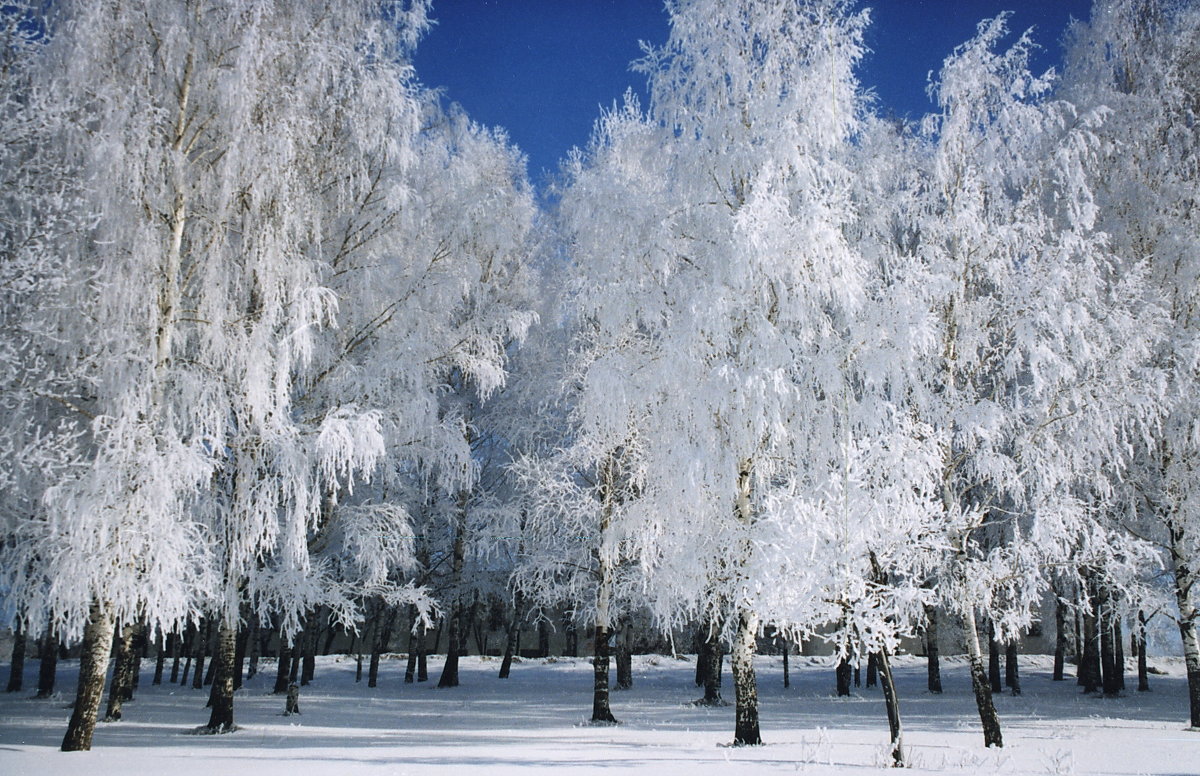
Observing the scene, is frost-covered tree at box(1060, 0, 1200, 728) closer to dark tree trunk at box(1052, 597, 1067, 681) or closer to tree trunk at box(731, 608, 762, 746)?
dark tree trunk at box(1052, 597, 1067, 681)

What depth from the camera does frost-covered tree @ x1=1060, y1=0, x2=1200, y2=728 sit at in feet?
43.8

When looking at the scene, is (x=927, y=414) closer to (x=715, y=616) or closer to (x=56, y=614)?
(x=715, y=616)

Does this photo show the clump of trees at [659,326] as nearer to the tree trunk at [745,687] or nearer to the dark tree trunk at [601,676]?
the tree trunk at [745,687]

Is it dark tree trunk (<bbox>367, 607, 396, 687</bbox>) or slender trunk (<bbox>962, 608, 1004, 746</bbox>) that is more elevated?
slender trunk (<bbox>962, 608, 1004, 746</bbox>)

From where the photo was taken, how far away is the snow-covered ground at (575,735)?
26.8 feet

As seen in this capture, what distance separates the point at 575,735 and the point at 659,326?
6.86 m

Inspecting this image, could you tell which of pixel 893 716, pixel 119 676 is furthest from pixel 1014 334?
pixel 119 676

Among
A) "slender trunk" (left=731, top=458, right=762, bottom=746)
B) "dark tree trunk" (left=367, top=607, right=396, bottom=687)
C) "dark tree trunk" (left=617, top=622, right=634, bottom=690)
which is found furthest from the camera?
"dark tree trunk" (left=367, top=607, right=396, bottom=687)

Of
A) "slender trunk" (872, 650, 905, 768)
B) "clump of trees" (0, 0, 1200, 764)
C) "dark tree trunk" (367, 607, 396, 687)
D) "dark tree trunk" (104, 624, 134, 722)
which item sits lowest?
"dark tree trunk" (367, 607, 396, 687)

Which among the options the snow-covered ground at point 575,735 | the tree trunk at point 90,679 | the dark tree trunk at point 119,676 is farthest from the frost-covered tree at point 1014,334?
the dark tree trunk at point 119,676

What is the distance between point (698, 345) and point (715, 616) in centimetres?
362

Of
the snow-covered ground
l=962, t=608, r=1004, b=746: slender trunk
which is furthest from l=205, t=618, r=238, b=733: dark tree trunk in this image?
l=962, t=608, r=1004, b=746: slender trunk

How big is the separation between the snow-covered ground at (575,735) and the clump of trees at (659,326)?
115 cm

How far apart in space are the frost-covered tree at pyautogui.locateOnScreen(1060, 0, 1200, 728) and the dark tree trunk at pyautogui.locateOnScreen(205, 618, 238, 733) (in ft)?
50.9
